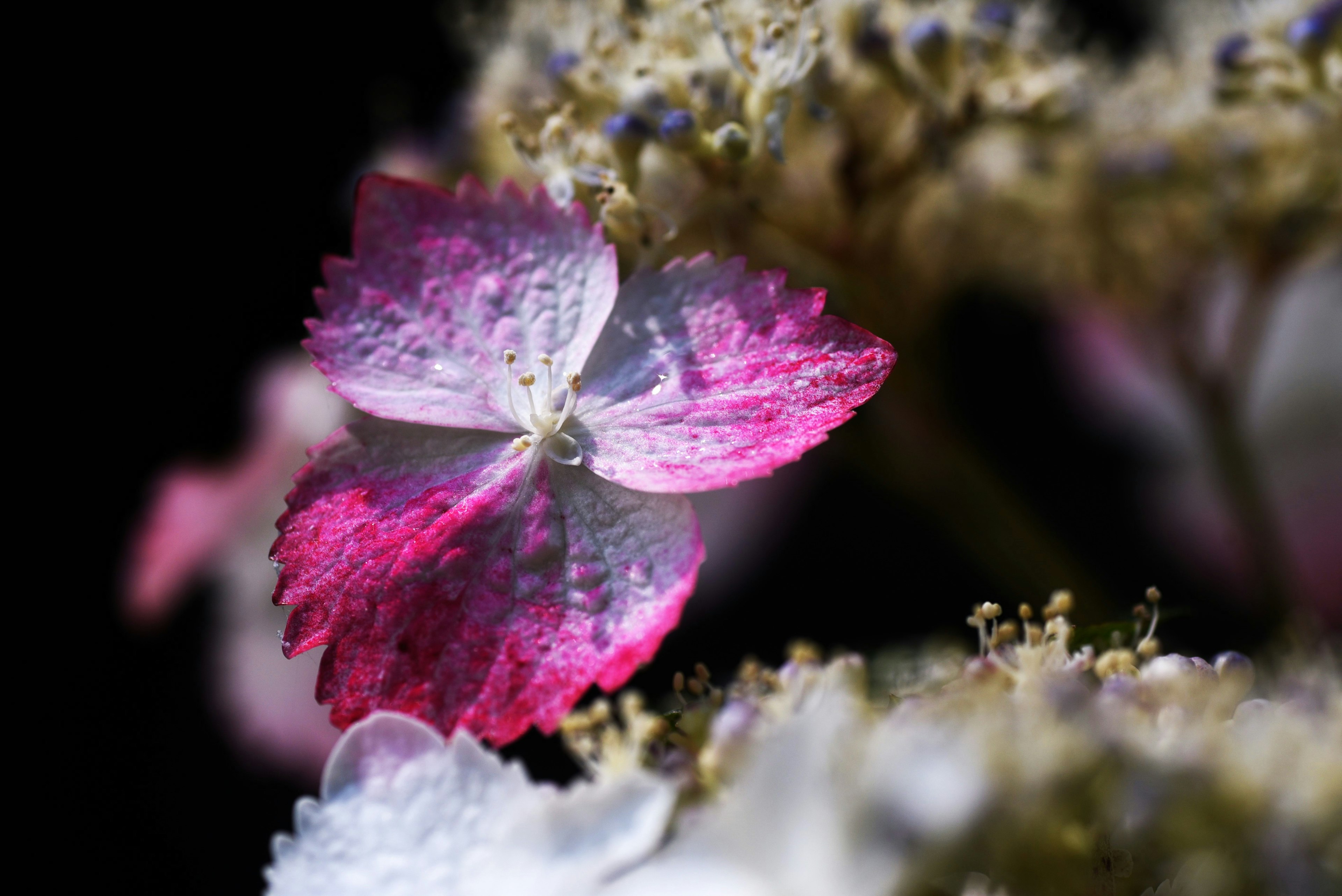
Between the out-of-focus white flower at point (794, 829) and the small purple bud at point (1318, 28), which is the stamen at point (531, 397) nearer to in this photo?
the out-of-focus white flower at point (794, 829)

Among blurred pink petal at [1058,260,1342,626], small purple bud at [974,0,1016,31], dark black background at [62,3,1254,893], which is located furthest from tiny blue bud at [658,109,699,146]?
blurred pink petal at [1058,260,1342,626]

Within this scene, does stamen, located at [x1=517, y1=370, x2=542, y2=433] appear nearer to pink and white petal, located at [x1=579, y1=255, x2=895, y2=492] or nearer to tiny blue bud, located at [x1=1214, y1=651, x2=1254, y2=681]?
pink and white petal, located at [x1=579, y1=255, x2=895, y2=492]

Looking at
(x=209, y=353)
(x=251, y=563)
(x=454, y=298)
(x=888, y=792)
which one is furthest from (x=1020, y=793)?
(x=209, y=353)

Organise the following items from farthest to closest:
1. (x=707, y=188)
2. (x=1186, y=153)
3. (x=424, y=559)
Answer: (x=1186, y=153) → (x=707, y=188) → (x=424, y=559)

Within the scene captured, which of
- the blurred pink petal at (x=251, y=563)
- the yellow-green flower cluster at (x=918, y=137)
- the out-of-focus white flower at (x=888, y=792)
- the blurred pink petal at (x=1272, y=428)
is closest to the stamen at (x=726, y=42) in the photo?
the yellow-green flower cluster at (x=918, y=137)

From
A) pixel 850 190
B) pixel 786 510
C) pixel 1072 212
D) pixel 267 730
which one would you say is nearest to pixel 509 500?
pixel 850 190

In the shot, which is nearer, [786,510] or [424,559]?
[424,559]

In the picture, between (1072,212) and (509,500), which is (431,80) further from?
(509,500)
